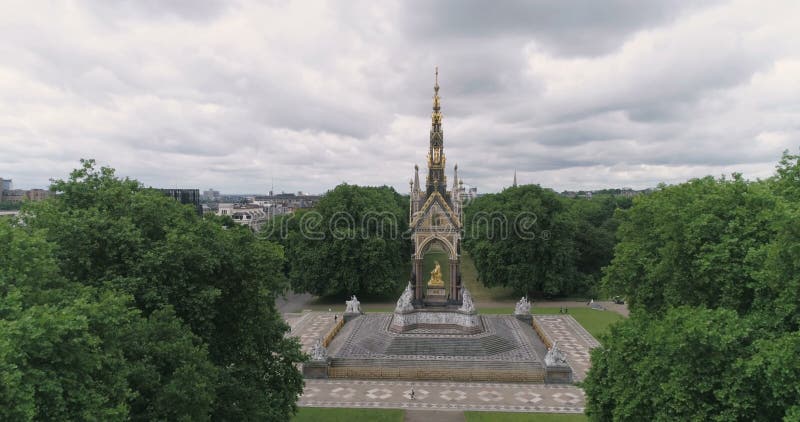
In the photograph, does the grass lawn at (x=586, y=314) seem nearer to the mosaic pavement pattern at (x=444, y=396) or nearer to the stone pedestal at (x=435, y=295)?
the stone pedestal at (x=435, y=295)

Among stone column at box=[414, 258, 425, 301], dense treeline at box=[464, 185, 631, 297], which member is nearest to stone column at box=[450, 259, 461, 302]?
stone column at box=[414, 258, 425, 301]

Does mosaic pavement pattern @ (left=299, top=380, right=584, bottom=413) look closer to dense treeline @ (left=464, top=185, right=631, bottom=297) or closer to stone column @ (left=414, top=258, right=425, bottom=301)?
stone column @ (left=414, top=258, right=425, bottom=301)

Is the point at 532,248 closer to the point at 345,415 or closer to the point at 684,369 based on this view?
the point at 345,415

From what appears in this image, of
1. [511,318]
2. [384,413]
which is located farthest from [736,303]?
[511,318]

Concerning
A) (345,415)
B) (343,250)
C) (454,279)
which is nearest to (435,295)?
(454,279)

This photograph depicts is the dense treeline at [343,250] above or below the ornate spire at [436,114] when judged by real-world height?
below

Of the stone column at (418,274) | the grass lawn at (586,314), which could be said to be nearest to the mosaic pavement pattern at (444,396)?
the stone column at (418,274)

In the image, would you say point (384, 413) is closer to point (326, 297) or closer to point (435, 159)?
point (435, 159)
